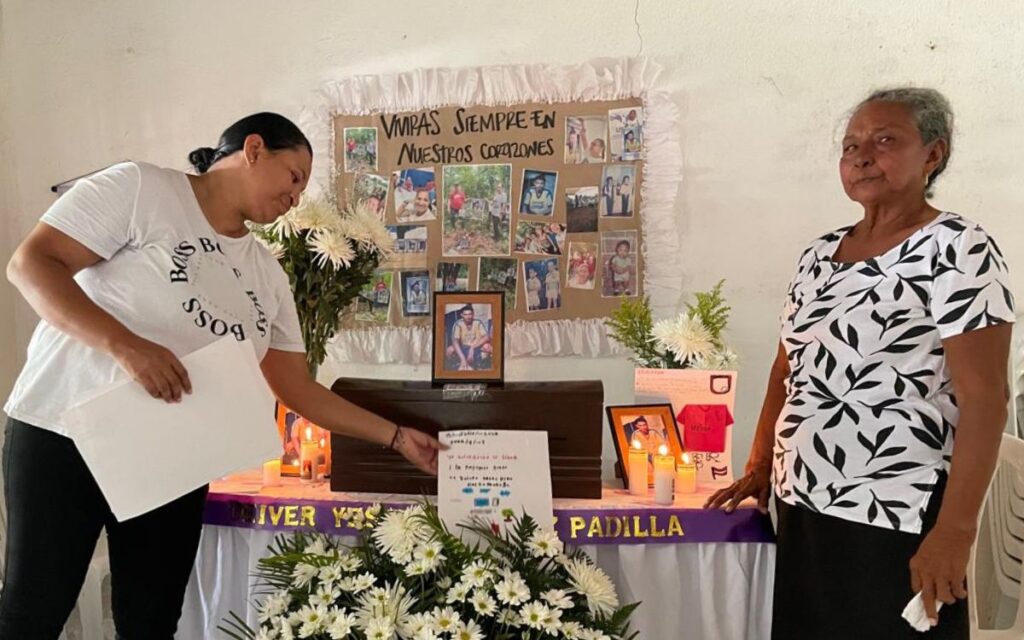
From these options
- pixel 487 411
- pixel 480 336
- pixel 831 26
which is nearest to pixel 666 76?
pixel 831 26

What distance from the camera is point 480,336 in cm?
159

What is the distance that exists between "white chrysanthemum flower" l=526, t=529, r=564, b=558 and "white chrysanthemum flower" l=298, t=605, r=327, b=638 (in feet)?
1.20

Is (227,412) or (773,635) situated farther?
(773,635)

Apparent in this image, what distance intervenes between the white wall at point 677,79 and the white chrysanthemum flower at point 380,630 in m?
1.16

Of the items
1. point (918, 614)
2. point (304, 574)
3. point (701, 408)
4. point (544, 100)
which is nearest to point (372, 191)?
point (544, 100)

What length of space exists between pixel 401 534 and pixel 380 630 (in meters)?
0.20

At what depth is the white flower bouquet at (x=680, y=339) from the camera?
5.53ft

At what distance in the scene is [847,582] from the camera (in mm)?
1157

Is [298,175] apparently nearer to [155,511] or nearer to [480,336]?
[480,336]

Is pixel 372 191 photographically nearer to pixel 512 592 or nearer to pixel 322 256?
pixel 322 256

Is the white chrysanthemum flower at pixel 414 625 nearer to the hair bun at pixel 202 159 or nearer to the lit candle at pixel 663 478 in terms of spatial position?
the lit candle at pixel 663 478

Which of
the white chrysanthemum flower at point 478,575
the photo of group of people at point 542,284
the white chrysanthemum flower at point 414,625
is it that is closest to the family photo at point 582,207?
the photo of group of people at point 542,284

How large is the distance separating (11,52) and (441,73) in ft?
4.81

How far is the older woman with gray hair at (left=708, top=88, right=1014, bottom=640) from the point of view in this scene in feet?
3.40
